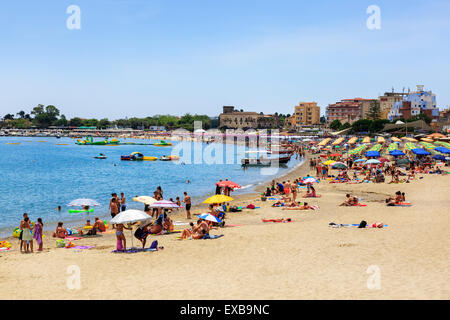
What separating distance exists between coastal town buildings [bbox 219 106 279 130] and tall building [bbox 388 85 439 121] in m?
69.0

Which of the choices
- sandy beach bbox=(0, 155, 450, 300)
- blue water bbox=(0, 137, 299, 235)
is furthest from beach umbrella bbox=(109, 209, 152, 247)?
blue water bbox=(0, 137, 299, 235)

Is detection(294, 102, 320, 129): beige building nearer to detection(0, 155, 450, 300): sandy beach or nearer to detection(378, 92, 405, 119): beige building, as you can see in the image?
detection(378, 92, 405, 119): beige building

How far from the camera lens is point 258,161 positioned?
53.2 metres

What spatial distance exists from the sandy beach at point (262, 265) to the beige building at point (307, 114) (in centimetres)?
16600

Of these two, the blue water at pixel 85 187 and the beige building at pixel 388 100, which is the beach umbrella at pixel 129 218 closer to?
the blue water at pixel 85 187

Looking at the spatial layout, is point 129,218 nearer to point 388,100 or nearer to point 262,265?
point 262,265

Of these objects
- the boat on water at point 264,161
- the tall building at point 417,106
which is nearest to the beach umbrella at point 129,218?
the boat on water at point 264,161

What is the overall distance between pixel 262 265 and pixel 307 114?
174 metres

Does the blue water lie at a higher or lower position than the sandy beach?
lower

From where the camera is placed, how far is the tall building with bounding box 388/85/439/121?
11556 centimetres

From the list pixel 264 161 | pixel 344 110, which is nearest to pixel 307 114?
pixel 344 110

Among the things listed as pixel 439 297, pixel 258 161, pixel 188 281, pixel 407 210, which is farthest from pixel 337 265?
pixel 258 161

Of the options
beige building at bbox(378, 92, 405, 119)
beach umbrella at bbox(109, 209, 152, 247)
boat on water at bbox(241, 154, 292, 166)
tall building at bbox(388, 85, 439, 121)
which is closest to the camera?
beach umbrella at bbox(109, 209, 152, 247)

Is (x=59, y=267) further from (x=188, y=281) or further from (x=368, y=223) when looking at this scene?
(x=368, y=223)
